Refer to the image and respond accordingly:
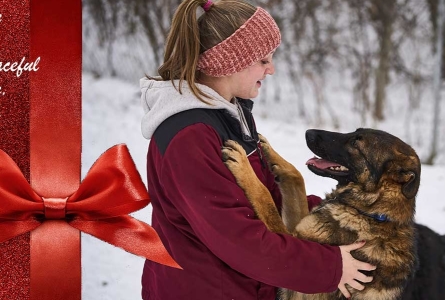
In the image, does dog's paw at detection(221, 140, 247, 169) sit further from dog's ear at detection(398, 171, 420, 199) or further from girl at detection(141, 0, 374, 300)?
dog's ear at detection(398, 171, 420, 199)

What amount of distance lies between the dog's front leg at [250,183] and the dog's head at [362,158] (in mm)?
479

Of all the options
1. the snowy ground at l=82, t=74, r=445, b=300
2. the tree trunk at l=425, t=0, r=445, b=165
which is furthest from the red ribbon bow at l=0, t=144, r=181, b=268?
the tree trunk at l=425, t=0, r=445, b=165

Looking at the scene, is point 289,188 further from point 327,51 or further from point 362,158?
point 327,51

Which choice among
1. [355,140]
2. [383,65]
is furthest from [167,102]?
[383,65]

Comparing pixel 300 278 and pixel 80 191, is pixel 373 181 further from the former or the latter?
pixel 80 191

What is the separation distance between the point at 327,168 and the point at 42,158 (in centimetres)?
181

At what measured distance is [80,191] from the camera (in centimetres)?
98

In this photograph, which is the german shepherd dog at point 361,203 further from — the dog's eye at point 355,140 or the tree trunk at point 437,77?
the tree trunk at point 437,77

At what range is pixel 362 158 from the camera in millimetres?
2551

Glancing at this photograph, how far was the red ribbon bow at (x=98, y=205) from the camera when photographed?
923 millimetres

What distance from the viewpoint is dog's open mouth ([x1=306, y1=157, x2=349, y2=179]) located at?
8.28ft

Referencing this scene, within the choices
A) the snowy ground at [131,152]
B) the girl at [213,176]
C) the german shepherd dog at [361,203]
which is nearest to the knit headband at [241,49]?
the girl at [213,176]

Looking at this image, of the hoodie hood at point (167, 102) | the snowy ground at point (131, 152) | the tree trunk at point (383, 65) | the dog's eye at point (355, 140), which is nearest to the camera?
the hoodie hood at point (167, 102)

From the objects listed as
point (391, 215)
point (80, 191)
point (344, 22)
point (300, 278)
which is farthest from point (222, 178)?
point (344, 22)
